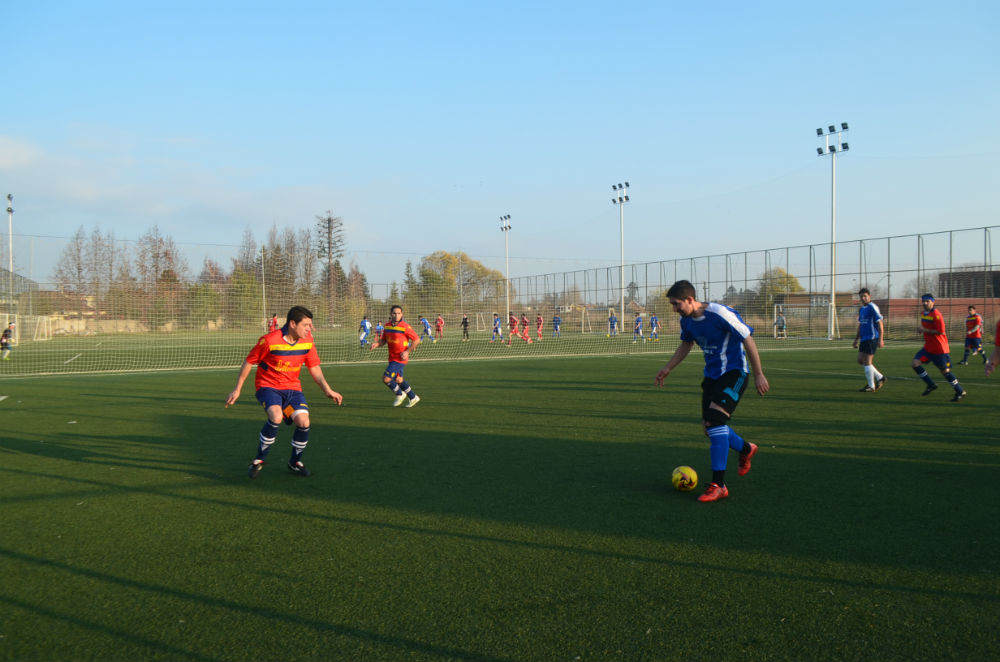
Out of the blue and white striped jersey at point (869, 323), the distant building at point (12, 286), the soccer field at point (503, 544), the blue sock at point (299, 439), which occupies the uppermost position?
the distant building at point (12, 286)

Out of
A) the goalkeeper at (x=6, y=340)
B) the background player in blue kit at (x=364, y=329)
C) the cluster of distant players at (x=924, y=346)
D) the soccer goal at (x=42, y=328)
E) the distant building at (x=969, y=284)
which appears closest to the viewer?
the cluster of distant players at (x=924, y=346)

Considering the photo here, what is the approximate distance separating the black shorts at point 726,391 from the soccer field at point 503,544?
2.72 ft

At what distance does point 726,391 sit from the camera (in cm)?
614

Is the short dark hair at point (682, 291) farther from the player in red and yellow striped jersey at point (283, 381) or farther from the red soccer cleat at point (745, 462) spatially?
the player in red and yellow striped jersey at point (283, 381)

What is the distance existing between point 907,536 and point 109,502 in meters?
6.60

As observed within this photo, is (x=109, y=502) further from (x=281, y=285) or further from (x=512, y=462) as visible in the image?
(x=281, y=285)

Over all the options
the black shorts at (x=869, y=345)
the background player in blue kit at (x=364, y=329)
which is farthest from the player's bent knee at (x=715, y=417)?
the background player in blue kit at (x=364, y=329)

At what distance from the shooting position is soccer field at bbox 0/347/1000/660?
352 centimetres

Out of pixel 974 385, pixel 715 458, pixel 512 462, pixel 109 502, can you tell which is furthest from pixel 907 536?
pixel 974 385

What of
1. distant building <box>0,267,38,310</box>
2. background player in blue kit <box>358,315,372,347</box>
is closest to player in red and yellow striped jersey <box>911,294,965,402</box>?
background player in blue kit <box>358,315,372,347</box>

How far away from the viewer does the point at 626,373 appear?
762 inches

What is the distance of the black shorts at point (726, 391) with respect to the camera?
614 cm

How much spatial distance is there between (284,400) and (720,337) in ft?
14.6

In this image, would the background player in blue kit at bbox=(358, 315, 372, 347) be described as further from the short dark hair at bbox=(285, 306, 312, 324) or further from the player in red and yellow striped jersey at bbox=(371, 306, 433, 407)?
the short dark hair at bbox=(285, 306, 312, 324)
